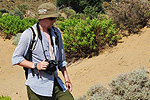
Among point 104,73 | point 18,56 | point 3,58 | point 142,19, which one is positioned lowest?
point 3,58

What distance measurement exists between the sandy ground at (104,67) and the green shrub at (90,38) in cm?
37

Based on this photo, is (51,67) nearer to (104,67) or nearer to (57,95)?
(57,95)

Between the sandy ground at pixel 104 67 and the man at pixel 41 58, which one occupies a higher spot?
the man at pixel 41 58

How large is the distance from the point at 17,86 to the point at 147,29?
14.1ft

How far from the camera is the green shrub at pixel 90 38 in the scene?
8.05 meters

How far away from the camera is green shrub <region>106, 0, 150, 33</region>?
819cm

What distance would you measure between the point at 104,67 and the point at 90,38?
1.57 m

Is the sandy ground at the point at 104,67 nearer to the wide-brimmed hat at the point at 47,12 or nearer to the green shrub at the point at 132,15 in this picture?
the green shrub at the point at 132,15

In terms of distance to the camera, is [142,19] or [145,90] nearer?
[145,90]

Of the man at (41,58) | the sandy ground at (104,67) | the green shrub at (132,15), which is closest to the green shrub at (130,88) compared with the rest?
the sandy ground at (104,67)

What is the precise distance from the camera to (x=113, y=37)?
26.1 ft

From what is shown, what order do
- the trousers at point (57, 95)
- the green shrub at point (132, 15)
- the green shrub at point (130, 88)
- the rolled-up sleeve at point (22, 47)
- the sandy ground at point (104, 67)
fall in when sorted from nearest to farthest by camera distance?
the rolled-up sleeve at point (22, 47), the trousers at point (57, 95), the green shrub at point (130, 88), the sandy ground at point (104, 67), the green shrub at point (132, 15)

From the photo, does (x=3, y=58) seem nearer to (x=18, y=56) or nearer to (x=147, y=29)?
(x=147, y=29)

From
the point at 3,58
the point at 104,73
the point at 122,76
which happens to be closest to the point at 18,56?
the point at 122,76
